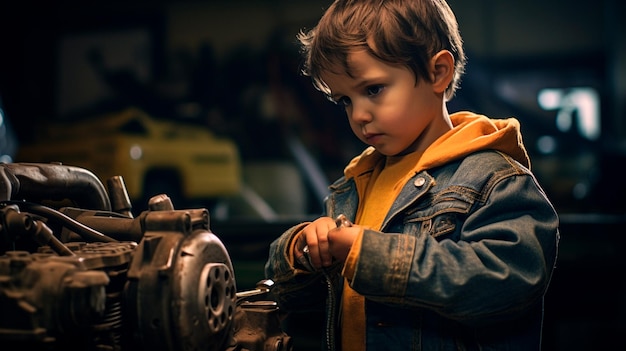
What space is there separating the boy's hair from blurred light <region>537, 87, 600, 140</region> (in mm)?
3590

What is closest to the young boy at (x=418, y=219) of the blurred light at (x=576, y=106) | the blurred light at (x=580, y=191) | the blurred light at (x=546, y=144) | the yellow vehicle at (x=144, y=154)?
the yellow vehicle at (x=144, y=154)

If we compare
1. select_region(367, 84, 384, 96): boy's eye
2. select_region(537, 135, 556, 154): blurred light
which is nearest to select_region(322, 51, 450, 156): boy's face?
select_region(367, 84, 384, 96): boy's eye

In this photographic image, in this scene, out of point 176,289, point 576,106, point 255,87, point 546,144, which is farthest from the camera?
point 255,87

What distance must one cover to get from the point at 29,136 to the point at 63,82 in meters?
0.66

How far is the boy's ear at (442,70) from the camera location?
1179mm

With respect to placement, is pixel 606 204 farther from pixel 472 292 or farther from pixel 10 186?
pixel 10 186

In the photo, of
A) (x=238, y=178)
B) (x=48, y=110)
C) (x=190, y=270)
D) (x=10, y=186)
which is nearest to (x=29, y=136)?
(x=48, y=110)

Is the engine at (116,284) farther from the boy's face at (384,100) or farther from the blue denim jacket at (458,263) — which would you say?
the boy's face at (384,100)

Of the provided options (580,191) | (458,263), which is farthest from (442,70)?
(580,191)

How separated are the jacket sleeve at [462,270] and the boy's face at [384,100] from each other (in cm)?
24

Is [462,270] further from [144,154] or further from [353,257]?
[144,154]

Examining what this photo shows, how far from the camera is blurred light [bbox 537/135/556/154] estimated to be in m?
4.29

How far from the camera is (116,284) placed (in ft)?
3.10

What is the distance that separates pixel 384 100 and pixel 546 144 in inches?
139
